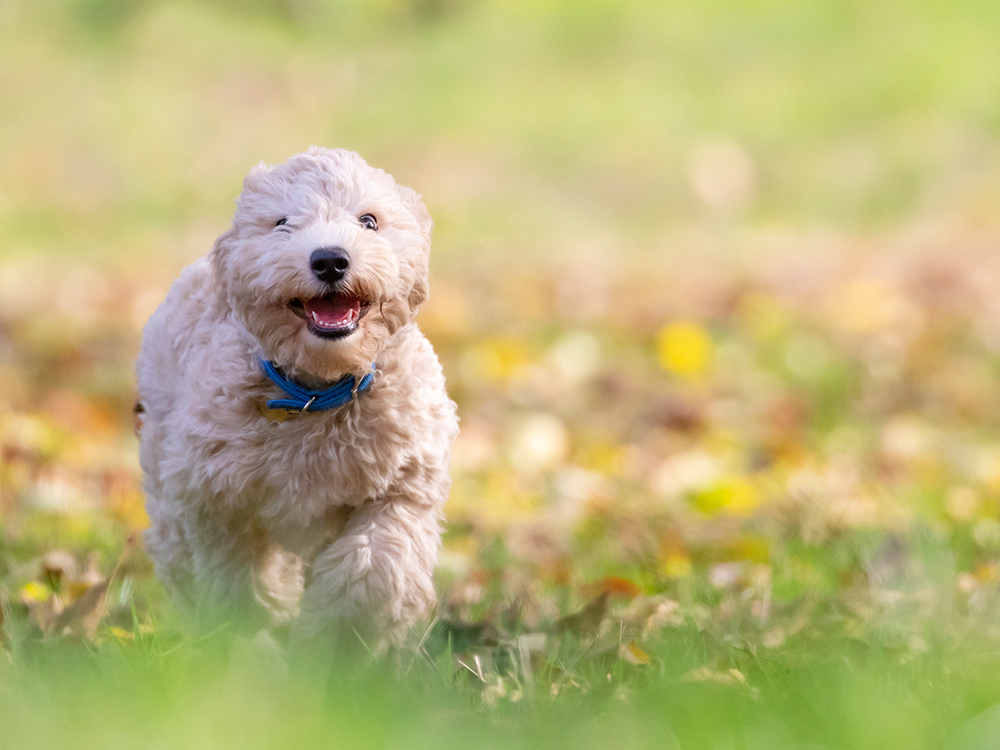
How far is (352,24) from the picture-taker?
12508mm

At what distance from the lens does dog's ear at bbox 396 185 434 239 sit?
336 centimetres

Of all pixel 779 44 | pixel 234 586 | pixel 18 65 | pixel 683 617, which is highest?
pixel 779 44

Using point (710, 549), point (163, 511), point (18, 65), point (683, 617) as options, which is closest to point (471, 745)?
point (683, 617)

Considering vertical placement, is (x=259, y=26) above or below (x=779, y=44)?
below

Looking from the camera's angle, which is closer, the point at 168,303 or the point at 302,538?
the point at 302,538

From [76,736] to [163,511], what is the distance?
1330mm

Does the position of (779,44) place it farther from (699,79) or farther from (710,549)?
(710,549)

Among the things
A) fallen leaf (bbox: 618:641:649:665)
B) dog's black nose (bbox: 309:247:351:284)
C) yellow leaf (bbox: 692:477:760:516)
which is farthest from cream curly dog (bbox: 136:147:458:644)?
yellow leaf (bbox: 692:477:760:516)

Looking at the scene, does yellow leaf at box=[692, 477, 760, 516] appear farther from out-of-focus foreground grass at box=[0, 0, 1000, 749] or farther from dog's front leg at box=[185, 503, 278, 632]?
dog's front leg at box=[185, 503, 278, 632]

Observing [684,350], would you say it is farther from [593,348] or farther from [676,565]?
[676,565]

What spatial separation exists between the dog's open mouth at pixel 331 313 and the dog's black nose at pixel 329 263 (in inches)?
2.8

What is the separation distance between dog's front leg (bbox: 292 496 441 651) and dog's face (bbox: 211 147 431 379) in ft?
1.45

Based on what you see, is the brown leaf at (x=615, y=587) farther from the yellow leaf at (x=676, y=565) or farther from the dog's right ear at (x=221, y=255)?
the dog's right ear at (x=221, y=255)

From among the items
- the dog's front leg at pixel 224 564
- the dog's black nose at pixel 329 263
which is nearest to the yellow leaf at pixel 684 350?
the dog's front leg at pixel 224 564
